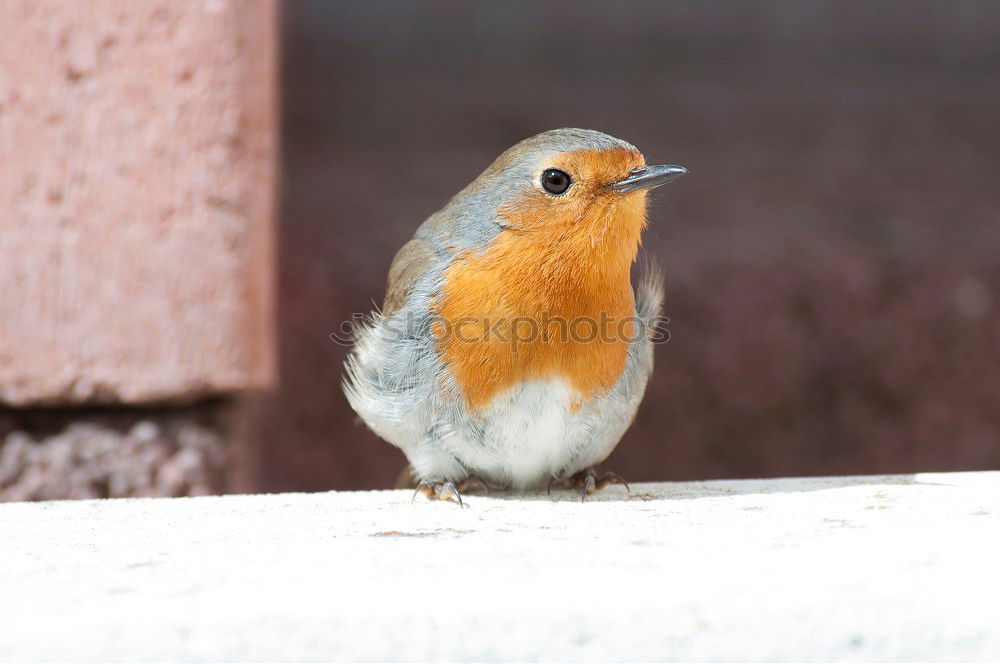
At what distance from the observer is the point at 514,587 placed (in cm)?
178

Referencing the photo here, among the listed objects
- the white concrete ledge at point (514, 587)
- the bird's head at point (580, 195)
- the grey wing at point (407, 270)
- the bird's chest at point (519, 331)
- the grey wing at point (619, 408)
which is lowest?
the white concrete ledge at point (514, 587)

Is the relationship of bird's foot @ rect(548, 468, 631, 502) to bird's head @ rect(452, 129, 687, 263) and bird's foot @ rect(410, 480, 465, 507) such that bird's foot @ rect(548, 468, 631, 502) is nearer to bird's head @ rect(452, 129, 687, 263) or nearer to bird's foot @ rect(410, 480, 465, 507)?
bird's foot @ rect(410, 480, 465, 507)

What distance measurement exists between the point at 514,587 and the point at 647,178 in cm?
124

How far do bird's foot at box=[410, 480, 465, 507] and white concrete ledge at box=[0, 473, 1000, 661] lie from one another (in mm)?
361

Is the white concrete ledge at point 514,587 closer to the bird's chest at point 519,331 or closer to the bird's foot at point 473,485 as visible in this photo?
the bird's chest at point 519,331

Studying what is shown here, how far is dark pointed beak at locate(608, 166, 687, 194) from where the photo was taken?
2.69m

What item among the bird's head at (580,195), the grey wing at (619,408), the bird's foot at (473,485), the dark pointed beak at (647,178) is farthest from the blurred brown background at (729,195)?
the dark pointed beak at (647,178)

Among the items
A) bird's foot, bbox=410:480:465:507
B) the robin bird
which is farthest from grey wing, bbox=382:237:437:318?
bird's foot, bbox=410:480:465:507

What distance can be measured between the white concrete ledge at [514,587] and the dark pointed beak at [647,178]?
78 cm

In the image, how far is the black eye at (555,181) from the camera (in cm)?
275

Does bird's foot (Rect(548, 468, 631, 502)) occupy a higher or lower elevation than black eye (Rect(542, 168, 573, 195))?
lower

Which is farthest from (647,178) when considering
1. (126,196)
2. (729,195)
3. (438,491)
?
(729,195)

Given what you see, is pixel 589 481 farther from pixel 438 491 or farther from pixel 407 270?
pixel 407 270

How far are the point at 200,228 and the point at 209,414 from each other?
59 cm
